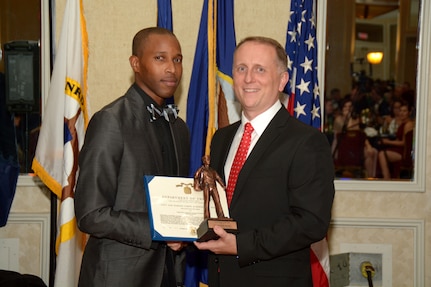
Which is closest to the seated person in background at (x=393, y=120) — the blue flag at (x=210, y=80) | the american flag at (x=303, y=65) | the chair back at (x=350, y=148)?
the chair back at (x=350, y=148)

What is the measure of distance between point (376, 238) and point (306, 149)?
109 inches

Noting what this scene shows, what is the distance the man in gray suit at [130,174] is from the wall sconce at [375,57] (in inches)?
97.4

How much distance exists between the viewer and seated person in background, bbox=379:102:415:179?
4.94 m

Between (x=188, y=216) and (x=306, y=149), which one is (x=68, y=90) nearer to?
(x=188, y=216)

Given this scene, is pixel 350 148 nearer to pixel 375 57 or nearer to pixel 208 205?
pixel 375 57

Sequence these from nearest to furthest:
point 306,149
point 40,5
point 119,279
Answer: point 306,149 → point 119,279 → point 40,5

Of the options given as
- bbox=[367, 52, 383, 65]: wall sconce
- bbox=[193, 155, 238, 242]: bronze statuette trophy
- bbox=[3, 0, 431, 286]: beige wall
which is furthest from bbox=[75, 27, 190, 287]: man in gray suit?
bbox=[367, 52, 383, 65]: wall sconce

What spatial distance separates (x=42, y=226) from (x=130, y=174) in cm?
235

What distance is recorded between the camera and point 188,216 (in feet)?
8.30

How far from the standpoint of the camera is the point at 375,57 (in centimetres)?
490

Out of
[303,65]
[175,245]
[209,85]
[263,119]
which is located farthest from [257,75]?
[303,65]

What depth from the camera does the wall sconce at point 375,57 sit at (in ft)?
16.0

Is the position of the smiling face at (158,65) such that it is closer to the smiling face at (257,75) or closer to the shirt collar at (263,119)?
the smiling face at (257,75)

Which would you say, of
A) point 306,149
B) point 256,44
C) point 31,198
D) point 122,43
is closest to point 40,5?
point 122,43
